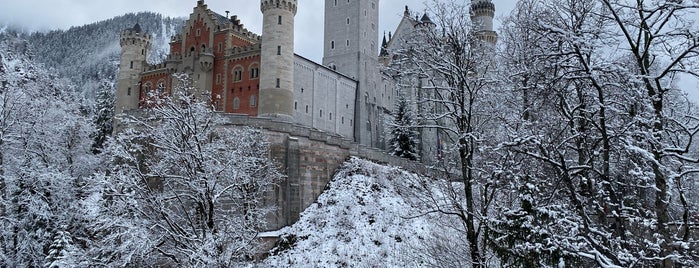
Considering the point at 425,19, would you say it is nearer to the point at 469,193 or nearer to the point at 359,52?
the point at 469,193

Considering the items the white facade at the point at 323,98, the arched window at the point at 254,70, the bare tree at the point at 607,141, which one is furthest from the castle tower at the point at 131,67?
the bare tree at the point at 607,141

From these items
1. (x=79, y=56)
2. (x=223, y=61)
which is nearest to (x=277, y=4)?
(x=223, y=61)

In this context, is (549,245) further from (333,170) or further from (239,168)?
(333,170)

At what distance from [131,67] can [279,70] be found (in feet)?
57.6

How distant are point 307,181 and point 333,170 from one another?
3001 millimetres

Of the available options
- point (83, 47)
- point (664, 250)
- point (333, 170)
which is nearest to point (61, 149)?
point (333, 170)

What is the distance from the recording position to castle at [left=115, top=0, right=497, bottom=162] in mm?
40062

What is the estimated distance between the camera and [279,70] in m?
39.5

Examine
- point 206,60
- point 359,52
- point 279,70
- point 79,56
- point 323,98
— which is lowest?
point 323,98

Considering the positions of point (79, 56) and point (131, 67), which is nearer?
point (131, 67)

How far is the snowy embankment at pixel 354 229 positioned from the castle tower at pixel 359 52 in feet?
65.9

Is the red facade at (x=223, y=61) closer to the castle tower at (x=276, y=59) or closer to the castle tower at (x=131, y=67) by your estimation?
the castle tower at (x=131, y=67)

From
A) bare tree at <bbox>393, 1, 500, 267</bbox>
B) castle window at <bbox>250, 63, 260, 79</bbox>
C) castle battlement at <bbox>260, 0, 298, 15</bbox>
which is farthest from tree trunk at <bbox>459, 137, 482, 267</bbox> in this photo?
castle window at <bbox>250, 63, 260, 79</bbox>

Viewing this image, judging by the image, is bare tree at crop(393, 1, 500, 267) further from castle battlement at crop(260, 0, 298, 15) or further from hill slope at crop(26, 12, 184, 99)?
hill slope at crop(26, 12, 184, 99)
